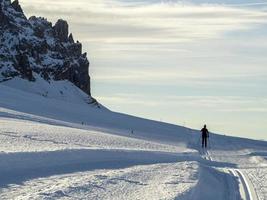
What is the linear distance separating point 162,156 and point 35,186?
15332 mm

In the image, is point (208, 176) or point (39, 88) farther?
point (39, 88)

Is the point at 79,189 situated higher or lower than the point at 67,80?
lower

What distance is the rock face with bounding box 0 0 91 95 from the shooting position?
5778 inches

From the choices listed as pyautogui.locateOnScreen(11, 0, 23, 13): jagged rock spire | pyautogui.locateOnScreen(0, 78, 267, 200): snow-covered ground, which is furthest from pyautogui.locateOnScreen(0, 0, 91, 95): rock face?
pyautogui.locateOnScreen(0, 78, 267, 200): snow-covered ground

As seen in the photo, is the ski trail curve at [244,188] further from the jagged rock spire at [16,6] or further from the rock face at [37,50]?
the jagged rock spire at [16,6]

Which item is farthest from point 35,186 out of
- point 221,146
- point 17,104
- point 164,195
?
point 17,104

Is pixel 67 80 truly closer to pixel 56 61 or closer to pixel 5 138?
pixel 56 61

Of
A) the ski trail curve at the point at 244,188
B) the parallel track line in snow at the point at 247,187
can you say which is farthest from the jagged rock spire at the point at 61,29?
the parallel track line in snow at the point at 247,187

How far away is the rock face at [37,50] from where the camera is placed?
481ft

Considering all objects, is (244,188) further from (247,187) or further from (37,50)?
(37,50)

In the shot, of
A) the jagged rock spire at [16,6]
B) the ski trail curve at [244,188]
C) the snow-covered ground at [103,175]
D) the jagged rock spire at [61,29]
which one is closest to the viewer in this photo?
the snow-covered ground at [103,175]

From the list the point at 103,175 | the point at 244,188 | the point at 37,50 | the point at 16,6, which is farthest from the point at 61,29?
the point at 103,175

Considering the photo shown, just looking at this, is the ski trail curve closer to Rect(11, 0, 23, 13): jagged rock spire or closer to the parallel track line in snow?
the parallel track line in snow

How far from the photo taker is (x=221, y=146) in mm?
48906
